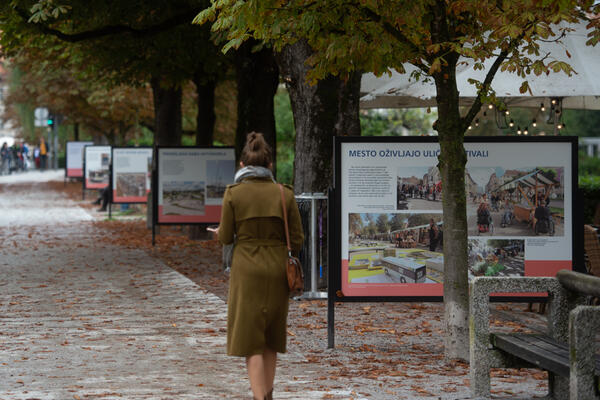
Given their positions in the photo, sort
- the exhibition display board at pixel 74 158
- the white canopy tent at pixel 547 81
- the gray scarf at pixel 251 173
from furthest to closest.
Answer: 1. the exhibition display board at pixel 74 158
2. the white canopy tent at pixel 547 81
3. the gray scarf at pixel 251 173

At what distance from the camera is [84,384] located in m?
7.11

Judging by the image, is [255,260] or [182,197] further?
[182,197]

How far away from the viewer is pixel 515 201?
8758 mm

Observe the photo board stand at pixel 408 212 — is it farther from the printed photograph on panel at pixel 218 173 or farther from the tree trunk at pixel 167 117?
the tree trunk at pixel 167 117

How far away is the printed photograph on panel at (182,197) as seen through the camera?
18109 mm

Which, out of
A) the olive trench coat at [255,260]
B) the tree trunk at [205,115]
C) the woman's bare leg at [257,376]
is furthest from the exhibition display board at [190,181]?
the woman's bare leg at [257,376]

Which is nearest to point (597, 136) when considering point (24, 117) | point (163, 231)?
point (24, 117)

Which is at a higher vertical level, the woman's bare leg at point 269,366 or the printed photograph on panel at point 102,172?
the printed photograph on panel at point 102,172

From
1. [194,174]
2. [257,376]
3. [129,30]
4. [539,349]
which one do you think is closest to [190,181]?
[194,174]

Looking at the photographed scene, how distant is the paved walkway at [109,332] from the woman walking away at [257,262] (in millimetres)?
704

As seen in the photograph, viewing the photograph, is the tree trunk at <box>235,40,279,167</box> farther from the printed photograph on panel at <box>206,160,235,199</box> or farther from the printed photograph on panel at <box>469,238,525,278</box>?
the printed photograph on panel at <box>469,238,525,278</box>

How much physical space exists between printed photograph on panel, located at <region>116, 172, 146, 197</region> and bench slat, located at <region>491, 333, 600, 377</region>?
19.0 metres

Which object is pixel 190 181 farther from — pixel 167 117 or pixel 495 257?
pixel 495 257

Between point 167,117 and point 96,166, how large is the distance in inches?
354
